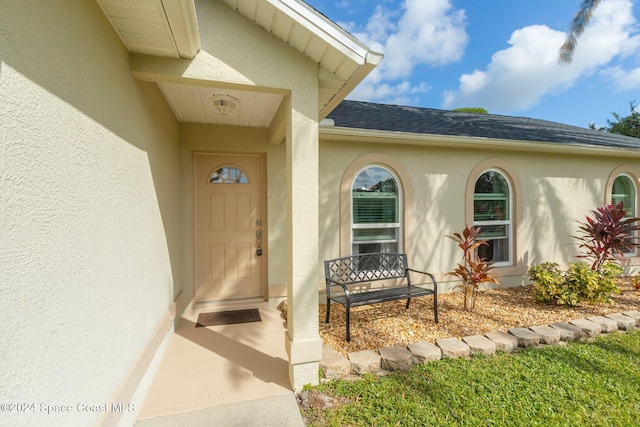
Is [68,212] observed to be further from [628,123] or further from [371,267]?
[628,123]

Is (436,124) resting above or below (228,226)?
above

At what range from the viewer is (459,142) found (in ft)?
17.1

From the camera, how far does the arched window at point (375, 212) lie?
5133 millimetres

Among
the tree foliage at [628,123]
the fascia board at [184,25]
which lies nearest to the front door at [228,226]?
the fascia board at [184,25]

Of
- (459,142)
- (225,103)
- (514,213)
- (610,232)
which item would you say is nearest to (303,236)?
(225,103)

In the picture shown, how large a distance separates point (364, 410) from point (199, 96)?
12.2 feet

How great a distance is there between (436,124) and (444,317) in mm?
4190

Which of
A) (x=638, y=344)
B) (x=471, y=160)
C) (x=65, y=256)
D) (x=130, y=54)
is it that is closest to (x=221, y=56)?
(x=130, y=54)

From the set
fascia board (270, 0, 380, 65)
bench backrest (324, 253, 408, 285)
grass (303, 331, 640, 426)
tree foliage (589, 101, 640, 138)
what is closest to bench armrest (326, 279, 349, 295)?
bench backrest (324, 253, 408, 285)

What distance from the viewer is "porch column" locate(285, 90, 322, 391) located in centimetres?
258

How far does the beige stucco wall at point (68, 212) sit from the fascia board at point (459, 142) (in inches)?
120

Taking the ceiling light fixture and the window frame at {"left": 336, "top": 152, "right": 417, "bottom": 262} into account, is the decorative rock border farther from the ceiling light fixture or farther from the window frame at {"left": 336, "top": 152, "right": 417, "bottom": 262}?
the ceiling light fixture

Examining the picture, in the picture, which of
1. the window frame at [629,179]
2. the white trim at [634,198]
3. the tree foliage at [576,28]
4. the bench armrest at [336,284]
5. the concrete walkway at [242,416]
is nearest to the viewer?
the concrete walkway at [242,416]

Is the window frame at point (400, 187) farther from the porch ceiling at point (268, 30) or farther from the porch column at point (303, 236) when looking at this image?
the porch column at point (303, 236)
